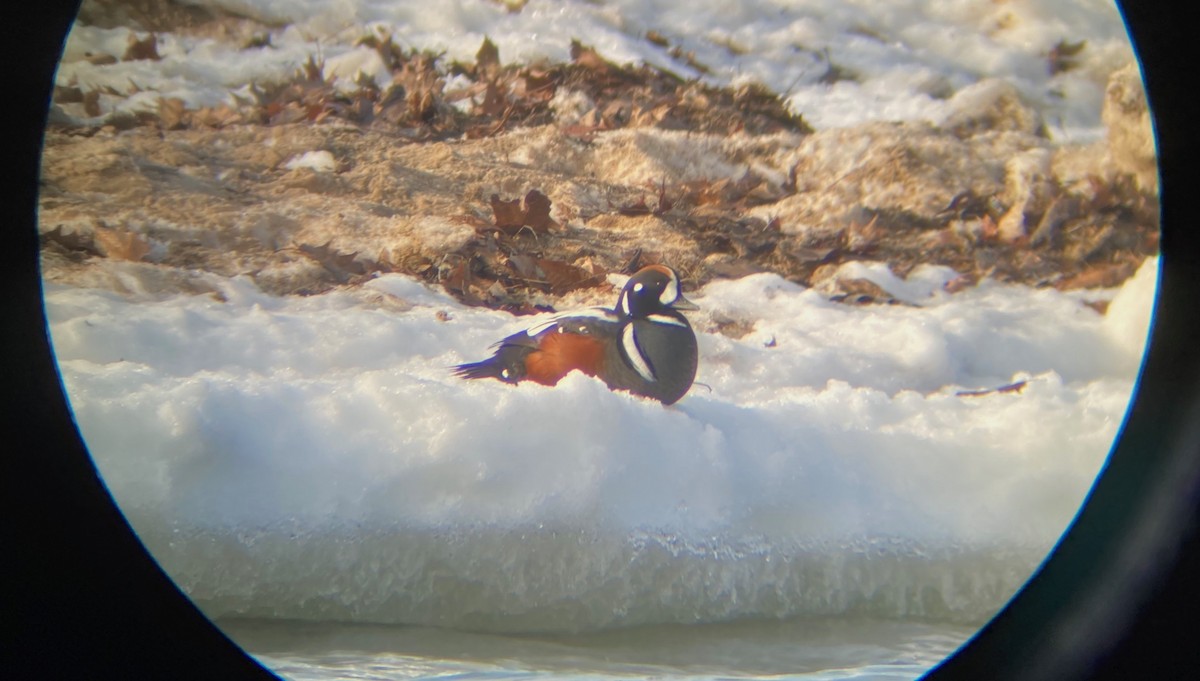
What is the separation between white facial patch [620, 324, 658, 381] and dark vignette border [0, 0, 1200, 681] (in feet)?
2.31

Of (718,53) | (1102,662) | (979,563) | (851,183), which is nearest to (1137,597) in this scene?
(1102,662)

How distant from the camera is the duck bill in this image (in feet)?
5.40

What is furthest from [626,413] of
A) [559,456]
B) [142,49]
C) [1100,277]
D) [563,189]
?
[142,49]

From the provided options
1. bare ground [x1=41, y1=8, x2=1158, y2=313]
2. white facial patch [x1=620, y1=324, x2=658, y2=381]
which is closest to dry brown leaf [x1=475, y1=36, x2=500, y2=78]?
bare ground [x1=41, y1=8, x2=1158, y2=313]

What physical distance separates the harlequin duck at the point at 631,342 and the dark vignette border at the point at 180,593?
676 mm

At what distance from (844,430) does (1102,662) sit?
1.79 ft

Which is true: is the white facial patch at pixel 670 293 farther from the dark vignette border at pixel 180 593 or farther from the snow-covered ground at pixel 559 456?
the dark vignette border at pixel 180 593

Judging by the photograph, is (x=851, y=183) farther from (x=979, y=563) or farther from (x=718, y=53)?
(x=979, y=563)

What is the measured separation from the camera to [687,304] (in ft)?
5.49

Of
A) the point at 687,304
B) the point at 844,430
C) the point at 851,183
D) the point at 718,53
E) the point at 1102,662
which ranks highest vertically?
the point at 718,53

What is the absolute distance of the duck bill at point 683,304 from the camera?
5.40 ft

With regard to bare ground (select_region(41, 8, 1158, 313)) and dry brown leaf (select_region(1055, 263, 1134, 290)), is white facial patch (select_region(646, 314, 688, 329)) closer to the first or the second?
bare ground (select_region(41, 8, 1158, 313))

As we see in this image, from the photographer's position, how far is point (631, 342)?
1.64 meters

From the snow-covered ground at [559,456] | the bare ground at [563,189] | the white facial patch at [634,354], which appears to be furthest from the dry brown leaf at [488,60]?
the white facial patch at [634,354]
